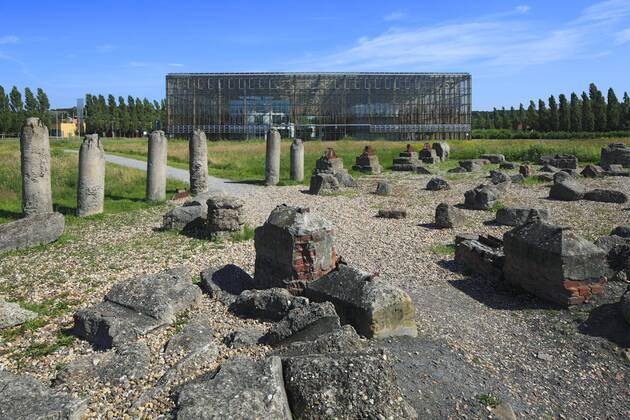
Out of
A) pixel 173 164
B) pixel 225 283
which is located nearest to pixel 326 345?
pixel 225 283

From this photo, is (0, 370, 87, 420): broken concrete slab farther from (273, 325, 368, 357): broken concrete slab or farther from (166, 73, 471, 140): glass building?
(166, 73, 471, 140): glass building

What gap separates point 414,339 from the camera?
756 centimetres

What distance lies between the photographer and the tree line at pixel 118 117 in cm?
9019

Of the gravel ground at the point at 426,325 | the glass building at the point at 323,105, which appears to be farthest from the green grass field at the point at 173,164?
the glass building at the point at 323,105

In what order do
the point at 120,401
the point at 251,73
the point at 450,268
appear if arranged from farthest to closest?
the point at 251,73, the point at 450,268, the point at 120,401

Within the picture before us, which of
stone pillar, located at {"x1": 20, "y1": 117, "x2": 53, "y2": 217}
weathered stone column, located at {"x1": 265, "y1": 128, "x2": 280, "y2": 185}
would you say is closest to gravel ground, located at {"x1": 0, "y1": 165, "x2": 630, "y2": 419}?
stone pillar, located at {"x1": 20, "y1": 117, "x2": 53, "y2": 217}

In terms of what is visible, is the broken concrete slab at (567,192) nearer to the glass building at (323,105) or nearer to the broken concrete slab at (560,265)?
the broken concrete slab at (560,265)

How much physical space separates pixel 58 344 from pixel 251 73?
65500mm

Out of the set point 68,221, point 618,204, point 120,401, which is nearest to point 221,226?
point 68,221

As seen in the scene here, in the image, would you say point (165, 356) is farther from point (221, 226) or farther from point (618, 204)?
point (618, 204)

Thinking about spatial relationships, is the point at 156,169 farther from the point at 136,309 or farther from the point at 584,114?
the point at 584,114

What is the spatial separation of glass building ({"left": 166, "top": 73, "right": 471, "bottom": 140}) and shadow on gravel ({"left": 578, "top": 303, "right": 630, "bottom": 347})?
6234 centimetres

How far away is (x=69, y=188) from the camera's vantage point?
2298 cm

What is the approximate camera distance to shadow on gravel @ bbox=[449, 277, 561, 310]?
9.22 m
